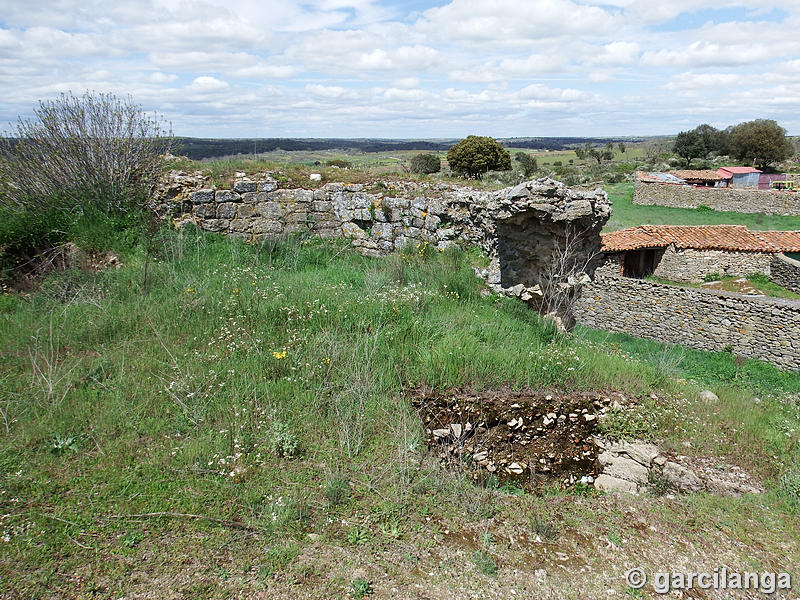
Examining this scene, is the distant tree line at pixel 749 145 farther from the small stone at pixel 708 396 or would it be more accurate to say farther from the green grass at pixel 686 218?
the small stone at pixel 708 396

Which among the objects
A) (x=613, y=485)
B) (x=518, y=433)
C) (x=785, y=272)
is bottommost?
(x=785, y=272)

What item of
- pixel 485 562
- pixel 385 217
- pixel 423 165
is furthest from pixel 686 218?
pixel 485 562

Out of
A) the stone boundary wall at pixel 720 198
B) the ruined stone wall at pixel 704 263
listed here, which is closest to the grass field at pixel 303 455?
the ruined stone wall at pixel 704 263

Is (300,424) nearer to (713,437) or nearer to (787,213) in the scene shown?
(713,437)

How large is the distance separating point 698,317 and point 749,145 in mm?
51259

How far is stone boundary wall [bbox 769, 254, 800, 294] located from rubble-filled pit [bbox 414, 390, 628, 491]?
16806 mm

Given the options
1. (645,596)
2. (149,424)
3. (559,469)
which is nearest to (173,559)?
(149,424)

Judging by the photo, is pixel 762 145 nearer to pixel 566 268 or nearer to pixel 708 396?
pixel 566 268

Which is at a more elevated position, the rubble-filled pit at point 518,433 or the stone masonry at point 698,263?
the rubble-filled pit at point 518,433

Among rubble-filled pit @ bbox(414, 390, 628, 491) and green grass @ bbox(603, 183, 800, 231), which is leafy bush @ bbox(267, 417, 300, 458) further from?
green grass @ bbox(603, 183, 800, 231)

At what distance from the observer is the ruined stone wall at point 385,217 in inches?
336

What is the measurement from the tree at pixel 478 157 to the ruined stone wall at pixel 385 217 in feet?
100

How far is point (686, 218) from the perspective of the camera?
28922 mm

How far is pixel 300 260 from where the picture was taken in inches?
328
